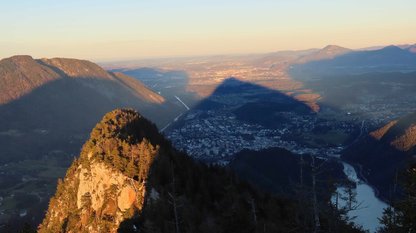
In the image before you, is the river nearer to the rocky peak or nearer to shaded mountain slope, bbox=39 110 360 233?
shaded mountain slope, bbox=39 110 360 233

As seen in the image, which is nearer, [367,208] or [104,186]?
[104,186]

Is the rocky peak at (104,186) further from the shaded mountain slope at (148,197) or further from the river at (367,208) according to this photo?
the river at (367,208)

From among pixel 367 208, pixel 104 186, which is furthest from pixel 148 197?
pixel 367 208

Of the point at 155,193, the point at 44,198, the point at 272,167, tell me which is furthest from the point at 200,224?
the point at 44,198

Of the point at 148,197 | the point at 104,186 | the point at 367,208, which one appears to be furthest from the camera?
the point at 367,208

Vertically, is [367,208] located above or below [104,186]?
below

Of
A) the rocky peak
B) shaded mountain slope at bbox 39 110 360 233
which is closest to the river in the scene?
shaded mountain slope at bbox 39 110 360 233

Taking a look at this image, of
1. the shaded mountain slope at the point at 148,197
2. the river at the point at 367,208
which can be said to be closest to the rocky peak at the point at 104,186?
the shaded mountain slope at the point at 148,197

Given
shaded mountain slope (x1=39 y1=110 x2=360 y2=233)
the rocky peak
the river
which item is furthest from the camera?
the river

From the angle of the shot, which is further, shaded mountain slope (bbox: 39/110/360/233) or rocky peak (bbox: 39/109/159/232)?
rocky peak (bbox: 39/109/159/232)

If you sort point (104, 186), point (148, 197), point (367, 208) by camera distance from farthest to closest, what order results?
1. point (367, 208)
2. point (104, 186)
3. point (148, 197)

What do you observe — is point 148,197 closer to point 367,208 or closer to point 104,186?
point 104,186
